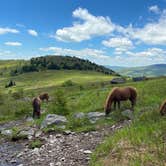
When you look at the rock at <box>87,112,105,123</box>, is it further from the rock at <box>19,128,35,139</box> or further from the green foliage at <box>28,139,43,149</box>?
the green foliage at <box>28,139,43,149</box>

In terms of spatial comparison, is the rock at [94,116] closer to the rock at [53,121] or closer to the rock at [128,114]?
the rock at [128,114]

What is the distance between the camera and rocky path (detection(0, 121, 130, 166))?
13242 mm

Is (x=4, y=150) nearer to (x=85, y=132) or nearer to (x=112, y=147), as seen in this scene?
(x=85, y=132)

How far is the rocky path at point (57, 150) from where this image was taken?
43.4ft

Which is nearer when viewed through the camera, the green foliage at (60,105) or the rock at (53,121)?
the rock at (53,121)

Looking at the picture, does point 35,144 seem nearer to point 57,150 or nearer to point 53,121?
point 57,150

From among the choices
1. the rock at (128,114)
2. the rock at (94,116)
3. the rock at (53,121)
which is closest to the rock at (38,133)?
the rock at (53,121)

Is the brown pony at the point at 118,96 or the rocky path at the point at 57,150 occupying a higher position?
the brown pony at the point at 118,96

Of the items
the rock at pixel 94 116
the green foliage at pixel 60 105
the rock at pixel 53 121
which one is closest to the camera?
the rock at pixel 53 121

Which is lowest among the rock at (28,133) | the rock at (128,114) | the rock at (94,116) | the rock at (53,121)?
the rock at (28,133)

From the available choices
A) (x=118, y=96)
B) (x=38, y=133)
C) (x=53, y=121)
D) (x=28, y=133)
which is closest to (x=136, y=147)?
(x=38, y=133)

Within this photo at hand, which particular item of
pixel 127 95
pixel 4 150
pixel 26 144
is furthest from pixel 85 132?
pixel 127 95

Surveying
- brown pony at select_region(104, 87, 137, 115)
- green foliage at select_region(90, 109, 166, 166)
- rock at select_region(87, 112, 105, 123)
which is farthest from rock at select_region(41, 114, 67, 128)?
green foliage at select_region(90, 109, 166, 166)

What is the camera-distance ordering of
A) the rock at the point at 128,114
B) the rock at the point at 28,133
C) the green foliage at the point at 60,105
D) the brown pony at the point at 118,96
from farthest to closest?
1. the green foliage at the point at 60,105
2. the brown pony at the point at 118,96
3. the rock at the point at 128,114
4. the rock at the point at 28,133
